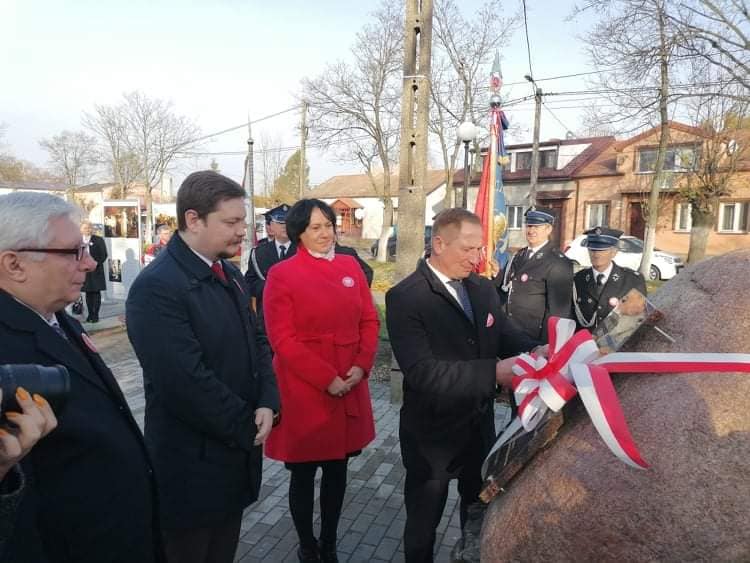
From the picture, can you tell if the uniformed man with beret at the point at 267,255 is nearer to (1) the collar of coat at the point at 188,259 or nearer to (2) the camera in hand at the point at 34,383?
(1) the collar of coat at the point at 188,259

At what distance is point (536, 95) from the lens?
19.8 meters

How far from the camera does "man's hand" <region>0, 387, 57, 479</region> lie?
1097 millimetres

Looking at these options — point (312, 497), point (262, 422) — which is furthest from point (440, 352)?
point (312, 497)

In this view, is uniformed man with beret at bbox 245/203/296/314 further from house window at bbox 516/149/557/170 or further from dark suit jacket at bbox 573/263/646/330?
house window at bbox 516/149/557/170

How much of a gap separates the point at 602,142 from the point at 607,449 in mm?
34412

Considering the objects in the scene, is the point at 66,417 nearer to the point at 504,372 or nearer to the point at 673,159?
the point at 504,372

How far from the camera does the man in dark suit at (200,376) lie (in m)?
2.09

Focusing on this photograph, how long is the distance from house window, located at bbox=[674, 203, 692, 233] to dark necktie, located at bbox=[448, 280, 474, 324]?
2892cm

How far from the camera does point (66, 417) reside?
153 centimetres

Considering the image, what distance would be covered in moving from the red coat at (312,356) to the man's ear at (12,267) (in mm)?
1487

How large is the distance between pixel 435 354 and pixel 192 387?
1.02 meters

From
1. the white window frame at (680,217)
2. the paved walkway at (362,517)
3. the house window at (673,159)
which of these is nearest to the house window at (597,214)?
the house window at (673,159)

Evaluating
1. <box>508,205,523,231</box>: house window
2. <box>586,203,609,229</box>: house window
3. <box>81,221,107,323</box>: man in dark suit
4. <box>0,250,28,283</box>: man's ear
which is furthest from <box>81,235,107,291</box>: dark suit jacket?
<box>586,203,609,229</box>: house window

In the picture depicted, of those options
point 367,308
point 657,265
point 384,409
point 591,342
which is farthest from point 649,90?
point 591,342
